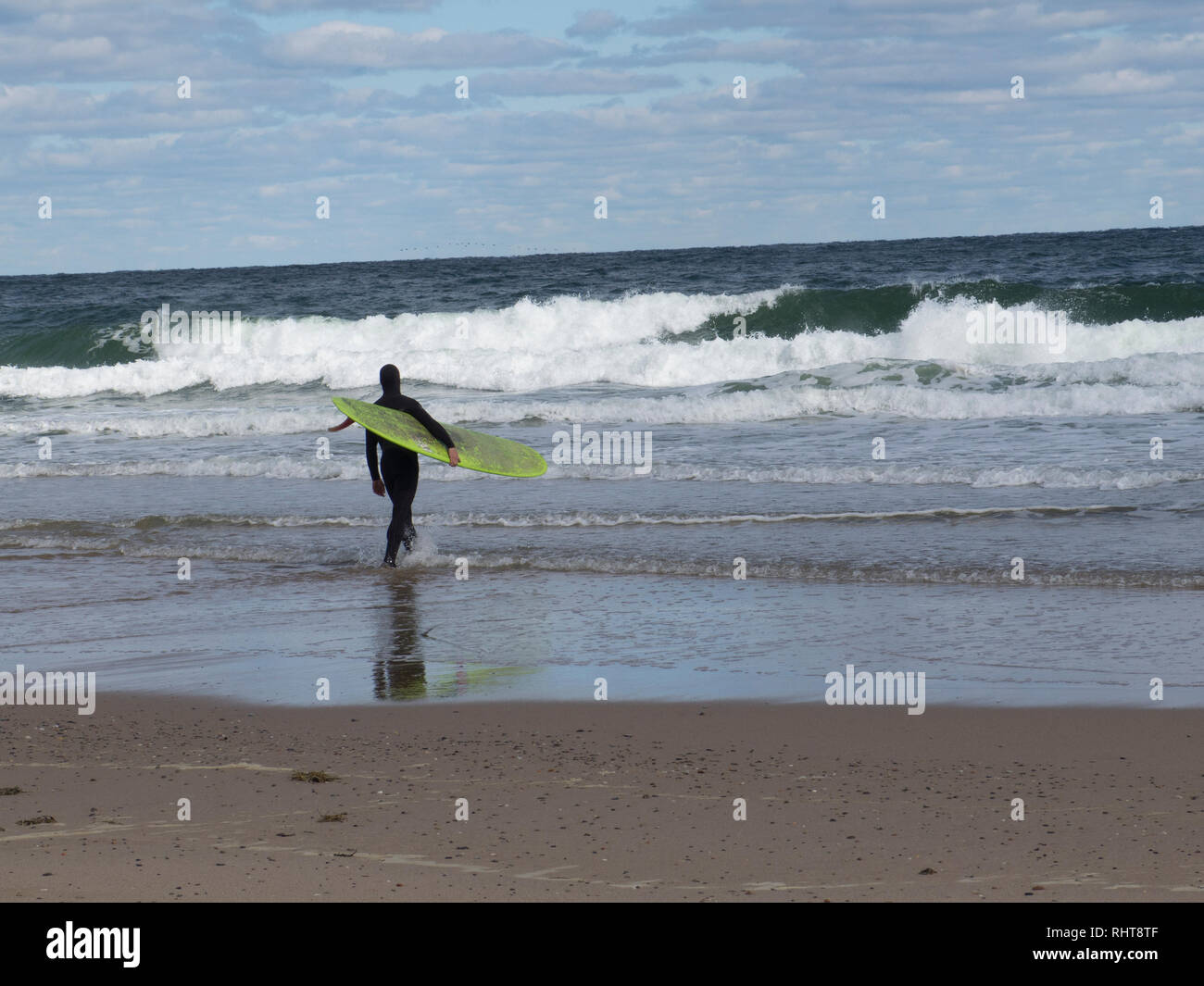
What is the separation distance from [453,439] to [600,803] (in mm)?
6495

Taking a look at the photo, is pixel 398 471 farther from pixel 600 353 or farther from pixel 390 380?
pixel 600 353

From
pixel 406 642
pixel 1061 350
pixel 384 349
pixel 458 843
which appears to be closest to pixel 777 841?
pixel 458 843

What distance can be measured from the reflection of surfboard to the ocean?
493mm

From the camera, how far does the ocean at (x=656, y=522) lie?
6.58m

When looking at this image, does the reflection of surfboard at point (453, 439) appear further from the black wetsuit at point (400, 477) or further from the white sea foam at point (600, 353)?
the white sea foam at point (600, 353)

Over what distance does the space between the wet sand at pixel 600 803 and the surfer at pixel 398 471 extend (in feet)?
11.4

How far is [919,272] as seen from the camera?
1442 inches

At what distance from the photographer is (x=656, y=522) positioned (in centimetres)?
1048

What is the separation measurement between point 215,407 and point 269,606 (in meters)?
14.7

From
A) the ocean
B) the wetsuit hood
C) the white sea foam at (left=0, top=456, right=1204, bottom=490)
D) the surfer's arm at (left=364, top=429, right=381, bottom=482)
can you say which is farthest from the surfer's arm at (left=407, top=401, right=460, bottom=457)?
the white sea foam at (left=0, top=456, right=1204, bottom=490)

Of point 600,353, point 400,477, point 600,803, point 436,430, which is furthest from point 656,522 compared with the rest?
point 600,353

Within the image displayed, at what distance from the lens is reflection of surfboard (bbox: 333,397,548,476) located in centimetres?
933

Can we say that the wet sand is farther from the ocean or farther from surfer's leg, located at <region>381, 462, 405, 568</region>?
surfer's leg, located at <region>381, 462, 405, 568</region>
